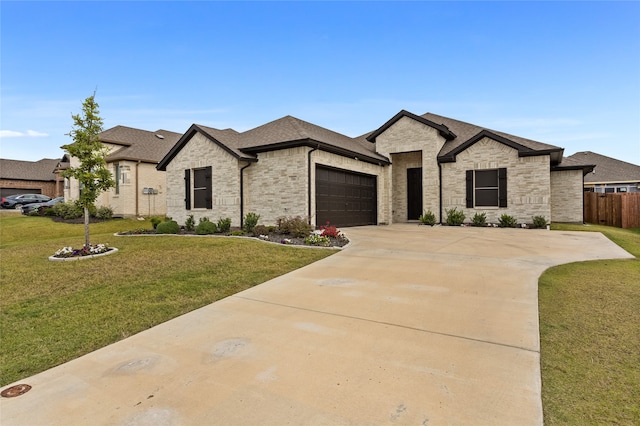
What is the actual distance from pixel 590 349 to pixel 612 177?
36.5m

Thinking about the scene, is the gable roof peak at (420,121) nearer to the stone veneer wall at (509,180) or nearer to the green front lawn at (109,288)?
the stone veneer wall at (509,180)

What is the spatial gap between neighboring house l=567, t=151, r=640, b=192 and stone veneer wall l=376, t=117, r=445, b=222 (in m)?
19.5

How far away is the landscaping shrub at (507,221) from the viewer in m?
16.0

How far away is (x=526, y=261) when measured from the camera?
7.49 meters

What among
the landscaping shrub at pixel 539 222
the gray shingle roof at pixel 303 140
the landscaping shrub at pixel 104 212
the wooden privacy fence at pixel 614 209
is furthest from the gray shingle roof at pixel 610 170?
the landscaping shrub at pixel 104 212

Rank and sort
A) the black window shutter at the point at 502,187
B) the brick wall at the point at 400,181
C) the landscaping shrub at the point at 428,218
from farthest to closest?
the brick wall at the point at 400,181 → the landscaping shrub at the point at 428,218 → the black window shutter at the point at 502,187

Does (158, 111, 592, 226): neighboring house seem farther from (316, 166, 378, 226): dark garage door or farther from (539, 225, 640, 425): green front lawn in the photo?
(539, 225, 640, 425): green front lawn

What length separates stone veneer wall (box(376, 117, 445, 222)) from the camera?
18047 mm

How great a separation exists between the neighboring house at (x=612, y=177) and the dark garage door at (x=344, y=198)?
22.6 m

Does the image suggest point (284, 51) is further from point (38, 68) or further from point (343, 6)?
point (38, 68)

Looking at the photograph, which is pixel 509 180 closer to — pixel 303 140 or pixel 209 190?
pixel 303 140

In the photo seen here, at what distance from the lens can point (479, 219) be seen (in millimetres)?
16766

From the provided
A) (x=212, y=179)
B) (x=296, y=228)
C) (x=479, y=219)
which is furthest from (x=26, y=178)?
(x=479, y=219)

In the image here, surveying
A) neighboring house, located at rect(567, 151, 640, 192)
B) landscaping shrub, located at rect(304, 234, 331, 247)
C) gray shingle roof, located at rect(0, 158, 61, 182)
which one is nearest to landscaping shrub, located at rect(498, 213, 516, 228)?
landscaping shrub, located at rect(304, 234, 331, 247)
